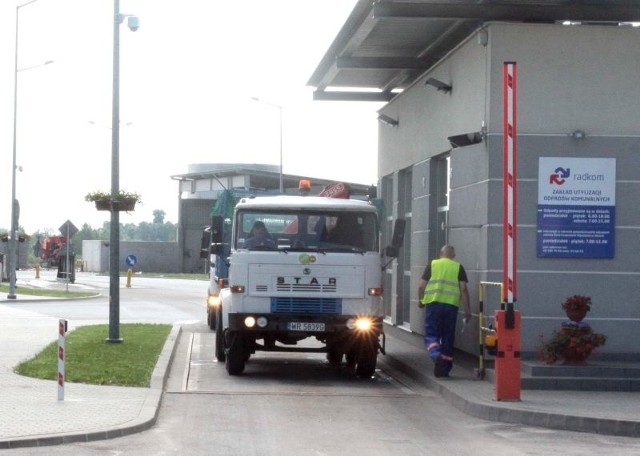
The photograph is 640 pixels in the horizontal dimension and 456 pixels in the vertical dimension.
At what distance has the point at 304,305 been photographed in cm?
1744

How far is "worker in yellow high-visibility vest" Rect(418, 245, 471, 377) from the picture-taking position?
16.8 m

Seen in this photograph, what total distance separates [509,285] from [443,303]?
274cm

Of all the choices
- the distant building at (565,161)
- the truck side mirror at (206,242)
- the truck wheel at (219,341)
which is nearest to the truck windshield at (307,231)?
the truck wheel at (219,341)

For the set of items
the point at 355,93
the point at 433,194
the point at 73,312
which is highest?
the point at 355,93

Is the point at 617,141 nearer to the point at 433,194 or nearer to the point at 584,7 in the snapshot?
the point at 584,7

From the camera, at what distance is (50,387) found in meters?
14.9

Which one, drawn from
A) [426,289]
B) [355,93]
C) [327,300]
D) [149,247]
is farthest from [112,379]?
[149,247]

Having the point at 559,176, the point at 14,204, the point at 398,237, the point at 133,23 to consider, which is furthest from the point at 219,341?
the point at 14,204

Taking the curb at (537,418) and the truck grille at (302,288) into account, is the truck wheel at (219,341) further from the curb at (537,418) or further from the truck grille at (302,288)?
the curb at (537,418)

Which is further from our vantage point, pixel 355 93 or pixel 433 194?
pixel 355 93

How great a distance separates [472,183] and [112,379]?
649 centimetres

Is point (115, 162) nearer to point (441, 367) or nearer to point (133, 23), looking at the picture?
point (133, 23)

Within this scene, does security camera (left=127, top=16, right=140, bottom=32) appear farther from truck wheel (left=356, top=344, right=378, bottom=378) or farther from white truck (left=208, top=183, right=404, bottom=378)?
truck wheel (left=356, top=344, right=378, bottom=378)

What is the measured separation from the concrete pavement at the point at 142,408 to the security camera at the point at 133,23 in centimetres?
598
